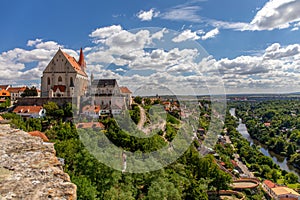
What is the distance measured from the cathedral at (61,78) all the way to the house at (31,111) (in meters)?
2.62

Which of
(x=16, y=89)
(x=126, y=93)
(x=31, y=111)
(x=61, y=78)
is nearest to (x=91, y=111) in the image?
(x=31, y=111)

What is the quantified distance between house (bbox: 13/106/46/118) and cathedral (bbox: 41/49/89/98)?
2.62 meters

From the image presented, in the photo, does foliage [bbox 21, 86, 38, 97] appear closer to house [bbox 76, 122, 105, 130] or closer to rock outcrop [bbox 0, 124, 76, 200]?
house [bbox 76, 122, 105, 130]

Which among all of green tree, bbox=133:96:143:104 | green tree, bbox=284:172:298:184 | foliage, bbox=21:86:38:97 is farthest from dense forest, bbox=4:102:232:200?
green tree, bbox=284:172:298:184

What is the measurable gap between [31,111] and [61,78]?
4985 millimetres

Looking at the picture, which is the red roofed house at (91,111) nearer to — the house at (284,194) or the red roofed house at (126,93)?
the red roofed house at (126,93)

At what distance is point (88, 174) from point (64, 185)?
9.27 metres

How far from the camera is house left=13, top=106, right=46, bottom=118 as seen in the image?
22.2m

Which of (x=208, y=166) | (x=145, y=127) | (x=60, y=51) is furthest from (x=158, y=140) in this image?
(x=60, y=51)

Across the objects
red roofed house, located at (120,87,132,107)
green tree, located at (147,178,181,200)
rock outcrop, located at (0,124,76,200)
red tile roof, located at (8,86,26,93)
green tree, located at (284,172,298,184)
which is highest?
red tile roof, located at (8,86,26,93)

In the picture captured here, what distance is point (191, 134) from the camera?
944cm

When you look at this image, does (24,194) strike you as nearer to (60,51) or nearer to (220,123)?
(220,123)

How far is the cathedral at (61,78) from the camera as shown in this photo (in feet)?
83.5

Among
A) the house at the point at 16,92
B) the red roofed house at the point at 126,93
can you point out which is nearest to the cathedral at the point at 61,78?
the house at the point at 16,92
